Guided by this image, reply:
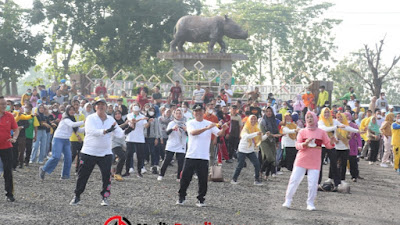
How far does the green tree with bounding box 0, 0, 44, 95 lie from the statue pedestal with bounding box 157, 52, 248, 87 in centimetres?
1180

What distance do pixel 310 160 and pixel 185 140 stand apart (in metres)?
4.53

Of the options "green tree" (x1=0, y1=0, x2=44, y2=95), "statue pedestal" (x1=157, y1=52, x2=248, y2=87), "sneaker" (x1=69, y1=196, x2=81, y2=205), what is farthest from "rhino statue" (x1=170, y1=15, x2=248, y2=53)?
"sneaker" (x1=69, y1=196, x2=81, y2=205)

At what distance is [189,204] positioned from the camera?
11891 mm

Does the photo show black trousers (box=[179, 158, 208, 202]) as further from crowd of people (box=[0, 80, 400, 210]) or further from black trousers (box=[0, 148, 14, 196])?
black trousers (box=[0, 148, 14, 196])

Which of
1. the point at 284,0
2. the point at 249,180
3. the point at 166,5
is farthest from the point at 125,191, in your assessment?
the point at 284,0

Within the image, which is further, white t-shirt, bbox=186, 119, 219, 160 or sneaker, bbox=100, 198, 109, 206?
white t-shirt, bbox=186, 119, 219, 160

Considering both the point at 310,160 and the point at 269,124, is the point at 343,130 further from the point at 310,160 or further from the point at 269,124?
the point at 310,160

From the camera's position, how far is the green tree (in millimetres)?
43812

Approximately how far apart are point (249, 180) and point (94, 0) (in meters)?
33.0

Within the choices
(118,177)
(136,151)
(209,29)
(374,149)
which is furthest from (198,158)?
(209,29)

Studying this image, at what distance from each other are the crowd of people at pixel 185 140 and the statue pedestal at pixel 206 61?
8282mm

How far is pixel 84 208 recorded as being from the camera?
1102 cm

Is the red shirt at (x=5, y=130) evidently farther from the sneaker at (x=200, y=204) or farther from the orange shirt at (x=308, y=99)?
the orange shirt at (x=308, y=99)

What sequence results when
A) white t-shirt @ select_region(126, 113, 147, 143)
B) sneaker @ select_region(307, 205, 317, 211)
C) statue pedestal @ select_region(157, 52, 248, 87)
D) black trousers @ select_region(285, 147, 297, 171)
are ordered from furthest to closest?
statue pedestal @ select_region(157, 52, 248, 87), black trousers @ select_region(285, 147, 297, 171), white t-shirt @ select_region(126, 113, 147, 143), sneaker @ select_region(307, 205, 317, 211)
